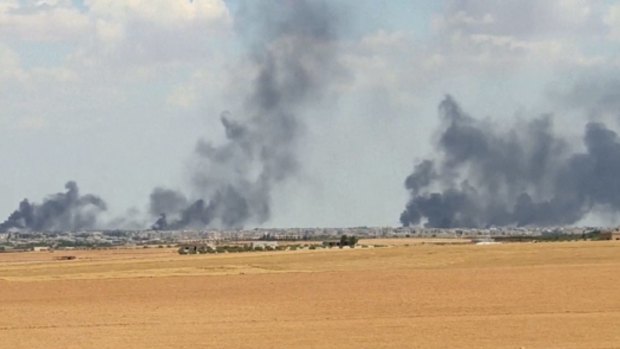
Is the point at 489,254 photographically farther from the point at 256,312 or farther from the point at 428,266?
the point at 256,312

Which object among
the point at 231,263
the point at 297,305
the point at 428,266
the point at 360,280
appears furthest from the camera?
the point at 231,263

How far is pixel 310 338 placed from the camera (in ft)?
144

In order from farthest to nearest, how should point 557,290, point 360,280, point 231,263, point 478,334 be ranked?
point 231,263
point 360,280
point 557,290
point 478,334

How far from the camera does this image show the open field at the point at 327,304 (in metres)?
43.4

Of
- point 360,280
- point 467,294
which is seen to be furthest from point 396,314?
point 360,280

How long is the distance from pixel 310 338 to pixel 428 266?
183 ft

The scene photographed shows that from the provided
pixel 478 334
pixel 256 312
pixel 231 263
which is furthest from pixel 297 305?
pixel 231 263

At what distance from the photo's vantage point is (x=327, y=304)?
61.2 metres

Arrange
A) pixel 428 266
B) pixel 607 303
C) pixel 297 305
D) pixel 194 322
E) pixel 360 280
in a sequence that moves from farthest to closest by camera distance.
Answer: pixel 428 266 < pixel 360 280 < pixel 297 305 < pixel 607 303 < pixel 194 322

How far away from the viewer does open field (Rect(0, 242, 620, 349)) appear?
43438 millimetres

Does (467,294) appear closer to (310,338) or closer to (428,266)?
(310,338)

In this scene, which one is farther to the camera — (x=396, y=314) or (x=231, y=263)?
(x=231, y=263)

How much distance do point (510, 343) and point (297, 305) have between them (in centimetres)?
2250

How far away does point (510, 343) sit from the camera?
132 feet
